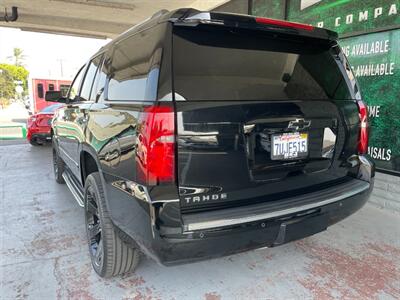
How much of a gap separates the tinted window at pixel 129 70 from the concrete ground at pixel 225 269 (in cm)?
144

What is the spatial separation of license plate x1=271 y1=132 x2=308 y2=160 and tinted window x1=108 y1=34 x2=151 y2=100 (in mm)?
850

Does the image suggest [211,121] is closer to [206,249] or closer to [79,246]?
[206,249]

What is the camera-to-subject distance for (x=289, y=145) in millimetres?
2090

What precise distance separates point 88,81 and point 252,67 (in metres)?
2.00

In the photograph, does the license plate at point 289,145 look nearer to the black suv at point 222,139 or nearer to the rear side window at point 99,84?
the black suv at point 222,139

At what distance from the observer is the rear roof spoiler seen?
1.82 metres

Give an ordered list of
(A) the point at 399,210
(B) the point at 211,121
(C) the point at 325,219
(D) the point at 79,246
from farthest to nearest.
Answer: (A) the point at 399,210, (D) the point at 79,246, (C) the point at 325,219, (B) the point at 211,121

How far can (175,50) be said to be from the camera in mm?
1856

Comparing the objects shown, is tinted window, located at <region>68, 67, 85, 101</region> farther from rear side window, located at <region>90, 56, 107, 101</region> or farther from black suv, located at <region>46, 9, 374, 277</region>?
black suv, located at <region>46, 9, 374, 277</region>

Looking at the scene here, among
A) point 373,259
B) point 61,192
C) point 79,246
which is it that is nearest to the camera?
point 373,259

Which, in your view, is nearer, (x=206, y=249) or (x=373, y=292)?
(x=206, y=249)

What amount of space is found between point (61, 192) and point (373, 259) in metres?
4.12

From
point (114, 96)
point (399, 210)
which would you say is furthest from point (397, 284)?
point (114, 96)

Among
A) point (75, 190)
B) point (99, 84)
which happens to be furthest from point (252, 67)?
point (75, 190)
